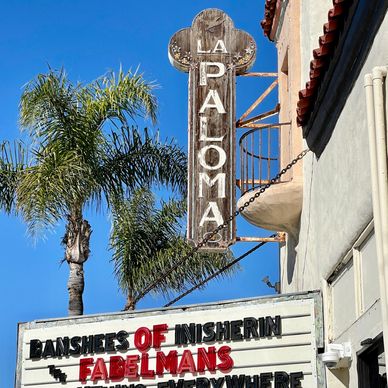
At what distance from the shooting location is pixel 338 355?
10906mm

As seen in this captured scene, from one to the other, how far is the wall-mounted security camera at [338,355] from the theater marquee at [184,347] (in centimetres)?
67

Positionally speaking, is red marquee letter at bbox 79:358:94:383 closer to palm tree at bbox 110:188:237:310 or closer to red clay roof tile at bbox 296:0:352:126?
red clay roof tile at bbox 296:0:352:126

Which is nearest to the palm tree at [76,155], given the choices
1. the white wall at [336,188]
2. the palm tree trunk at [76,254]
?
the palm tree trunk at [76,254]

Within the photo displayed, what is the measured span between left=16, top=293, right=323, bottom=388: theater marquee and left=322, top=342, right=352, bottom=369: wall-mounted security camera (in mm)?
666

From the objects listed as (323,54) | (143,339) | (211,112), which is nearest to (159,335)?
(143,339)

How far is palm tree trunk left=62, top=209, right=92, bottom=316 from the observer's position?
70.1ft

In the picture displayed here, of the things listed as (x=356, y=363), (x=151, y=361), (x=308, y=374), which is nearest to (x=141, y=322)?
(x=151, y=361)

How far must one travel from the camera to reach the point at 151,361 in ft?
41.3

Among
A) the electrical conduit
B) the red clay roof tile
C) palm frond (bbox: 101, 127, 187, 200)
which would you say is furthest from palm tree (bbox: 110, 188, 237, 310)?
the electrical conduit

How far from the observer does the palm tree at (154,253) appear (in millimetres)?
24688

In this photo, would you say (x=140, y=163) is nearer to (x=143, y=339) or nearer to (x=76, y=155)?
(x=76, y=155)

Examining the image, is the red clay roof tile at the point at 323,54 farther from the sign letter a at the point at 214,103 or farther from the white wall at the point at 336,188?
the sign letter a at the point at 214,103

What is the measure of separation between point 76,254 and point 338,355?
11245mm

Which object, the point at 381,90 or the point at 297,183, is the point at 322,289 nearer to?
the point at 297,183
